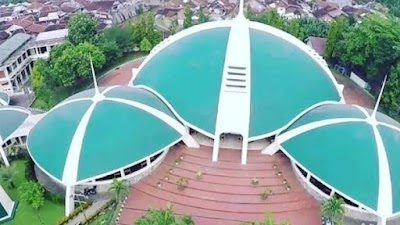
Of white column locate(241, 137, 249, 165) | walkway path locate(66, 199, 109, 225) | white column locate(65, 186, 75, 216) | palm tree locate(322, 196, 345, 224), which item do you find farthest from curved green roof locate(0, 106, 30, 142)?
palm tree locate(322, 196, 345, 224)

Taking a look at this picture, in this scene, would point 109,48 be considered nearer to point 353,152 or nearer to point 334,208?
point 353,152

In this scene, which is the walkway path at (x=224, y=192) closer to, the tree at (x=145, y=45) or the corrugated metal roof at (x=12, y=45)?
the tree at (x=145, y=45)

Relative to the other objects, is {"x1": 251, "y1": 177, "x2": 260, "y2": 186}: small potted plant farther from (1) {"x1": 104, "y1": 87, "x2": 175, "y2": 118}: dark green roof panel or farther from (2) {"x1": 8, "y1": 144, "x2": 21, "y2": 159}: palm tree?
(2) {"x1": 8, "y1": 144, "x2": 21, "y2": 159}: palm tree

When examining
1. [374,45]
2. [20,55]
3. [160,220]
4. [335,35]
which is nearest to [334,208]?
[160,220]

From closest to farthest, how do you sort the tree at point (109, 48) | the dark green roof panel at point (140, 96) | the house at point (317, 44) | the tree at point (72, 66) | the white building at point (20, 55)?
the dark green roof panel at point (140, 96) → the tree at point (72, 66) → the tree at point (109, 48) → the house at point (317, 44) → the white building at point (20, 55)

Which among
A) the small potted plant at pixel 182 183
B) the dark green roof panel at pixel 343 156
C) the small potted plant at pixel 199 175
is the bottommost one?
the small potted plant at pixel 182 183

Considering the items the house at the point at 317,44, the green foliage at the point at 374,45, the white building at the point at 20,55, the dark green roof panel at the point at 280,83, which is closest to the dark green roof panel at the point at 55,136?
the dark green roof panel at the point at 280,83
